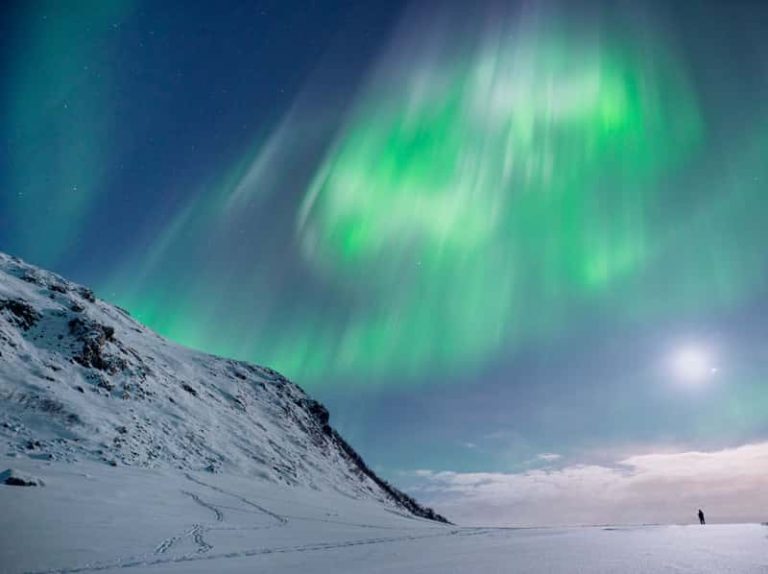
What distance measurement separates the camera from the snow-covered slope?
2639 centimetres

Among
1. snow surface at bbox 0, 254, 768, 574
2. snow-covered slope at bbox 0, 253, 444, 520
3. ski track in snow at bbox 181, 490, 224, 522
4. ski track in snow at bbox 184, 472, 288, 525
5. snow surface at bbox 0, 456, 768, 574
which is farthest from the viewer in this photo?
snow-covered slope at bbox 0, 253, 444, 520

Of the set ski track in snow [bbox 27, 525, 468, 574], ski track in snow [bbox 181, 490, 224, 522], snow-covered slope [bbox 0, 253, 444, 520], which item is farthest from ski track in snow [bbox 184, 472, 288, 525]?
ski track in snow [bbox 27, 525, 468, 574]

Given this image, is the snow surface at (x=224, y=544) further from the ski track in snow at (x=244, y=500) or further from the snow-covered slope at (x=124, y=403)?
the snow-covered slope at (x=124, y=403)

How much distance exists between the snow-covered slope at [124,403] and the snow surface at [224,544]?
5331 mm

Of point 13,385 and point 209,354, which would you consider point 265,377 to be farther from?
point 13,385

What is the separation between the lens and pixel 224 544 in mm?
13555

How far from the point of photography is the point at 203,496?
2347 centimetres

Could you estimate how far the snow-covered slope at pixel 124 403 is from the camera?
2639 cm

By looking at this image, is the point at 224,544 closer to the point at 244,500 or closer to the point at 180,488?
the point at 180,488

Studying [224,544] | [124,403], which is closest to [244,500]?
[224,544]

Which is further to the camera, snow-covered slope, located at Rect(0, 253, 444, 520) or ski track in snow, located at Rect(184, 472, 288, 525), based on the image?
snow-covered slope, located at Rect(0, 253, 444, 520)

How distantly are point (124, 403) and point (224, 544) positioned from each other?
25952 mm

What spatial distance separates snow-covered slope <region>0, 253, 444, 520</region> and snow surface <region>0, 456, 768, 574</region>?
5.33 metres

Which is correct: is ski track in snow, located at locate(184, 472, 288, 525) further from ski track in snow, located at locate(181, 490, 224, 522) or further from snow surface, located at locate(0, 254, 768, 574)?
ski track in snow, located at locate(181, 490, 224, 522)
